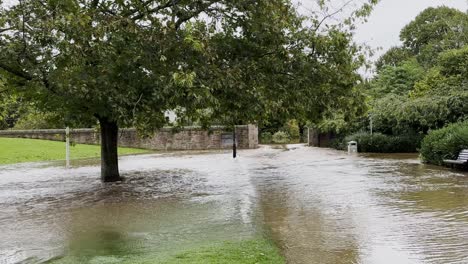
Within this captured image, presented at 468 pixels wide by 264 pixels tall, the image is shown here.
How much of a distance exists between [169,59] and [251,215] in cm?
416

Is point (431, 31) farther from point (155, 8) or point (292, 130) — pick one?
point (155, 8)

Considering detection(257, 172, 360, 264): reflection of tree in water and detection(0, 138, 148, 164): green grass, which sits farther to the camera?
detection(0, 138, 148, 164): green grass

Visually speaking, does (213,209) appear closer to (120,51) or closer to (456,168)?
(120,51)

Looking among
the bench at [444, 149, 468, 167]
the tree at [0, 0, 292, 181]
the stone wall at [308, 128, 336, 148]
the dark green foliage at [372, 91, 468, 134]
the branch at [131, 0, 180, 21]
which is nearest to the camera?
the tree at [0, 0, 292, 181]

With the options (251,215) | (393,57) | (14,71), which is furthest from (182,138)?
(393,57)

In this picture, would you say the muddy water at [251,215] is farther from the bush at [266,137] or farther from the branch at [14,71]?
the bush at [266,137]

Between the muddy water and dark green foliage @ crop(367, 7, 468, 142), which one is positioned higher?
dark green foliage @ crop(367, 7, 468, 142)

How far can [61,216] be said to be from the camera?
32.7ft

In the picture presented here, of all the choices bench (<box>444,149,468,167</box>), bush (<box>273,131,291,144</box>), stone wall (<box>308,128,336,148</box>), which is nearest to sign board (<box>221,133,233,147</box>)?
stone wall (<box>308,128,336,148</box>)

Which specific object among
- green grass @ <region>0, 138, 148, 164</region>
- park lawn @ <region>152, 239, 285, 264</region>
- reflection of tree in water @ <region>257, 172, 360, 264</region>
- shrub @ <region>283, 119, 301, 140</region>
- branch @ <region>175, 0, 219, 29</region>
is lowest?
reflection of tree in water @ <region>257, 172, 360, 264</region>

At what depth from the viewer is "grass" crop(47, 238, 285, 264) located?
5844 mm

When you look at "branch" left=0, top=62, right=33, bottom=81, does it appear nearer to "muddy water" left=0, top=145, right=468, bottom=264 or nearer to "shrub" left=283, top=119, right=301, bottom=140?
"muddy water" left=0, top=145, right=468, bottom=264

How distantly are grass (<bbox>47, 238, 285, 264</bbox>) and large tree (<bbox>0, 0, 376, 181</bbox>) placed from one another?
Result: 3827 millimetres

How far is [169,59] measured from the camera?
1120 centimetres
